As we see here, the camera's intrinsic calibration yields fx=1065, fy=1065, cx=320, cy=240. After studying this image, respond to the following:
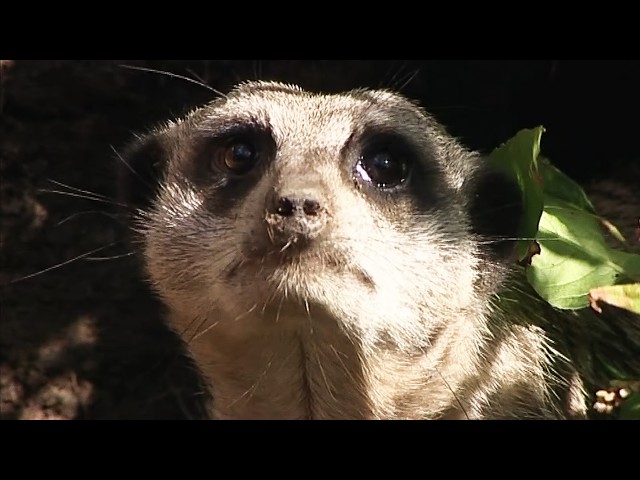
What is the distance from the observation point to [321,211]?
2.15 metres

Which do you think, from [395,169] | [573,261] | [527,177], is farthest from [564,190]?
[395,169]

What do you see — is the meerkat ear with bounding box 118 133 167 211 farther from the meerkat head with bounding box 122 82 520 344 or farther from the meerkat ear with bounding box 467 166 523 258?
the meerkat ear with bounding box 467 166 523 258

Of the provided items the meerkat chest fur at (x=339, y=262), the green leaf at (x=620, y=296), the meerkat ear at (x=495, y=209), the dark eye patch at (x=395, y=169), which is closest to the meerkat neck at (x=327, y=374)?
the meerkat chest fur at (x=339, y=262)

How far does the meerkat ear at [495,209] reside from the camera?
271 cm

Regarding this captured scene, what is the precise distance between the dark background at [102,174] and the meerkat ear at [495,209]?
3.24ft

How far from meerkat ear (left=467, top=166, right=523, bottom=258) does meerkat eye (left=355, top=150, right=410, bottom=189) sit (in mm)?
267

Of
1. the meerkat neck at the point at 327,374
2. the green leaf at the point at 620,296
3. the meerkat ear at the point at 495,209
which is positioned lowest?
the meerkat neck at the point at 327,374

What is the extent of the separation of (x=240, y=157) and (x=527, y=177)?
2.34 feet

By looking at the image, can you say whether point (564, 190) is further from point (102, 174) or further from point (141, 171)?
point (102, 174)

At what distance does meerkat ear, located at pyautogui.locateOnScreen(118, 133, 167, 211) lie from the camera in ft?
9.89

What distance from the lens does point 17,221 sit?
4.21m

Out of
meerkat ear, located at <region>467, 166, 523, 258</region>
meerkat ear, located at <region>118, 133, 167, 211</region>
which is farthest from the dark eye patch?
meerkat ear, located at <region>118, 133, 167, 211</region>

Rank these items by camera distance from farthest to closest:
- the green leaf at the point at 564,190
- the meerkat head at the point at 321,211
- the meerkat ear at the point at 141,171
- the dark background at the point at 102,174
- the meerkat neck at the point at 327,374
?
1. the dark background at the point at 102,174
2. the meerkat ear at the point at 141,171
3. the green leaf at the point at 564,190
4. the meerkat neck at the point at 327,374
5. the meerkat head at the point at 321,211

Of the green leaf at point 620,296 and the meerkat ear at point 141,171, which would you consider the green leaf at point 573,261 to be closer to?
the green leaf at point 620,296
